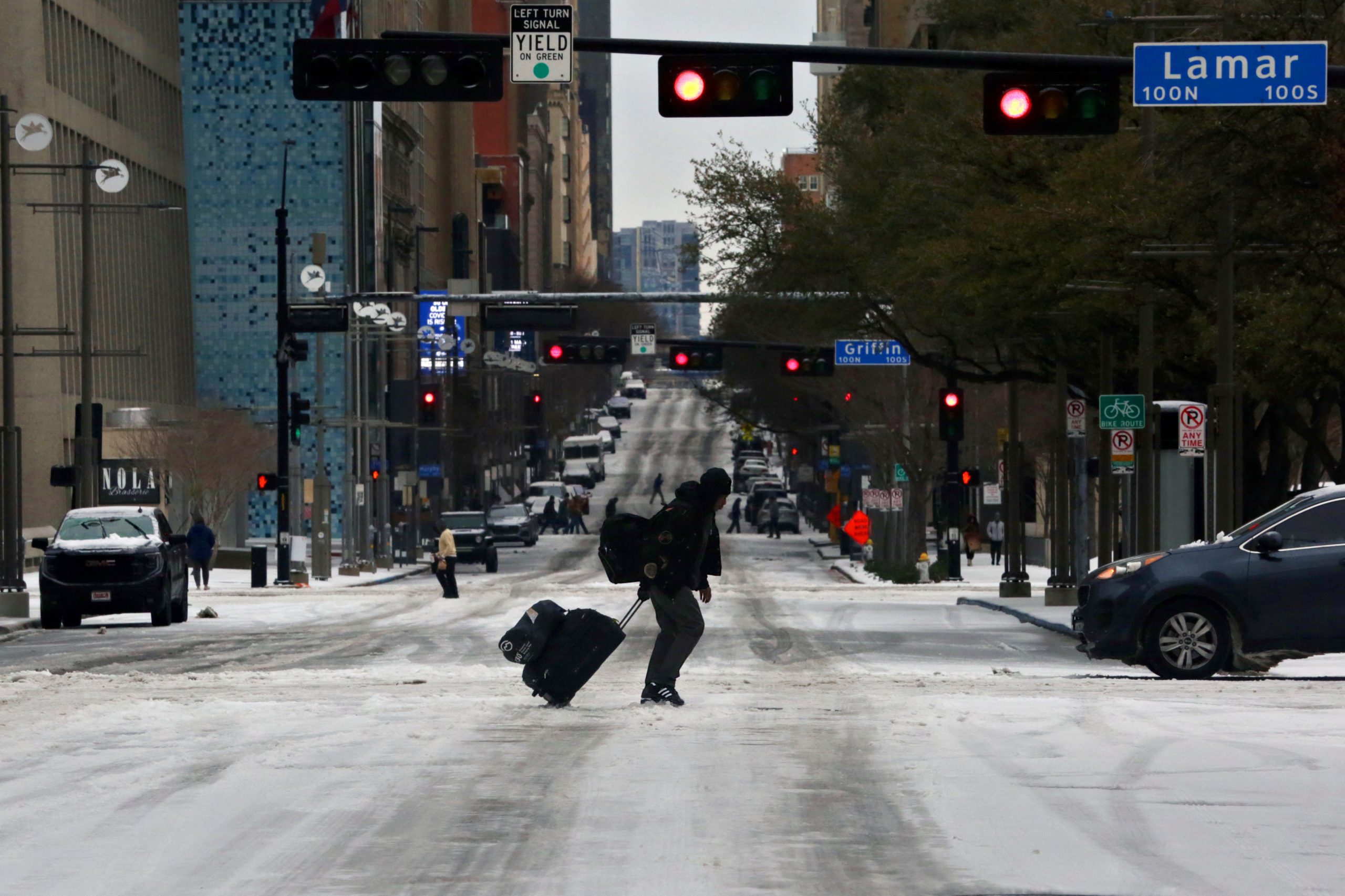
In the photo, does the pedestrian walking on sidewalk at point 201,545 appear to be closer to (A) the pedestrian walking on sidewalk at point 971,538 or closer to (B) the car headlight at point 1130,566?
(A) the pedestrian walking on sidewalk at point 971,538

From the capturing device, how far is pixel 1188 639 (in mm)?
19734

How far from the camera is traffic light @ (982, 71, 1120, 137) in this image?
57.4ft

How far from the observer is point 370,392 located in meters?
95.9

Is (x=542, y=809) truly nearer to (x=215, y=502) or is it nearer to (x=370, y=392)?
(x=215, y=502)

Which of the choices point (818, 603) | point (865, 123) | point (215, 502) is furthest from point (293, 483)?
point (818, 603)

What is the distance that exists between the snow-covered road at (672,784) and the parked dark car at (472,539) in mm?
43378

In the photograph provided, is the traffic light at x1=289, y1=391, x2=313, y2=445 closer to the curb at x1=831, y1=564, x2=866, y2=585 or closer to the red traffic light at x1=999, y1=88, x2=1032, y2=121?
the curb at x1=831, y1=564, x2=866, y2=585

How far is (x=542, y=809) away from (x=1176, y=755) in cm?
407

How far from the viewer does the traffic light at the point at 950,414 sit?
149 feet

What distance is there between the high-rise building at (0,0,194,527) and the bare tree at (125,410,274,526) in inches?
124

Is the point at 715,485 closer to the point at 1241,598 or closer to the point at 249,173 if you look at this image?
the point at 1241,598

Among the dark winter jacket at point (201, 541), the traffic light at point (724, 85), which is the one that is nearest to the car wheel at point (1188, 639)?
the traffic light at point (724, 85)

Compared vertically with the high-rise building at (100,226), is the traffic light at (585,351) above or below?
below

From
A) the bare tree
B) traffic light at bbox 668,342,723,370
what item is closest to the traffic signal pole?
traffic light at bbox 668,342,723,370
